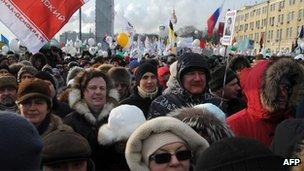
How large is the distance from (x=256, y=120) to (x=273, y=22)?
100963mm

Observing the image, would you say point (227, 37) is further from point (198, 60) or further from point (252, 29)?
point (252, 29)

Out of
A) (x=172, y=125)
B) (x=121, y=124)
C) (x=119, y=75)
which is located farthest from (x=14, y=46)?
(x=172, y=125)

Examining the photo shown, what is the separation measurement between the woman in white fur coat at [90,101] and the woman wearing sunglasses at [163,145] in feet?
4.45

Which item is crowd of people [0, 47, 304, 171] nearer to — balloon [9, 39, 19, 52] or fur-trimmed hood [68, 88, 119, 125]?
fur-trimmed hood [68, 88, 119, 125]

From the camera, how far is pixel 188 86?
169 inches

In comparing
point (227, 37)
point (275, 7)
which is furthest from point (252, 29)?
point (227, 37)

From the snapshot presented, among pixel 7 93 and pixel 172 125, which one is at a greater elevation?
pixel 172 125

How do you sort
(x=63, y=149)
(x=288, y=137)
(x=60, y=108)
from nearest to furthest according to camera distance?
1. (x=288, y=137)
2. (x=63, y=149)
3. (x=60, y=108)

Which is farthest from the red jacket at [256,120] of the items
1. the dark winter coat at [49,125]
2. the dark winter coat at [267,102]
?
the dark winter coat at [49,125]

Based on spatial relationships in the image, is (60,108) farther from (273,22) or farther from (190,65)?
(273,22)

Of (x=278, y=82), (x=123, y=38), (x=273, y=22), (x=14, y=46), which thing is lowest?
(x=14, y=46)

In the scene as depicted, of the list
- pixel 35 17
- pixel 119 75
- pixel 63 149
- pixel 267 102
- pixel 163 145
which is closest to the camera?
pixel 163 145

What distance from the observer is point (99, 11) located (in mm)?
41000

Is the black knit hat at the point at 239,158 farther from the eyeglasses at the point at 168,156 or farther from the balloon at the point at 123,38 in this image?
the balloon at the point at 123,38
